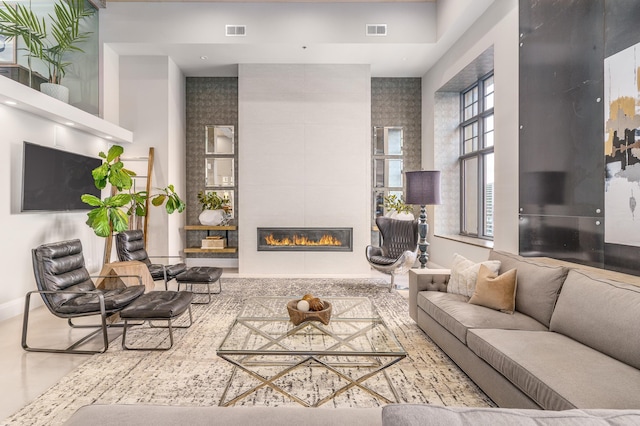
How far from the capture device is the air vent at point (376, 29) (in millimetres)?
5543

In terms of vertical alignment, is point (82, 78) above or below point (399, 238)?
above

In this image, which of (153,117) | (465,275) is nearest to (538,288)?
(465,275)

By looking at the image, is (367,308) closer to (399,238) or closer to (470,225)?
(399,238)

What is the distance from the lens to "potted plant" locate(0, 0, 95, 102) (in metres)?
3.94

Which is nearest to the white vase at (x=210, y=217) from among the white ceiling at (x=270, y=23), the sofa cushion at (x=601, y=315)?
the white ceiling at (x=270, y=23)

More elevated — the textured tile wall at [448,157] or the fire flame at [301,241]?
the textured tile wall at [448,157]

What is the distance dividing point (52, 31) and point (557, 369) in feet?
20.2

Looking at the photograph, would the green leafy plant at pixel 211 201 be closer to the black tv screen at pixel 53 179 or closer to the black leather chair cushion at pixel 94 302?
the black tv screen at pixel 53 179

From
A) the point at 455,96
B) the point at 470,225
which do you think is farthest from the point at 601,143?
the point at 455,96

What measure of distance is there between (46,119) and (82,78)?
111 cm

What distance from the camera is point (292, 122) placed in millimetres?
6199

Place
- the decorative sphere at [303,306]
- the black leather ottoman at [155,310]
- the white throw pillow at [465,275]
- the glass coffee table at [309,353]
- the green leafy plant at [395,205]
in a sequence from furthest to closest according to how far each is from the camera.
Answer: the green leafy plant at [395,205] → the white throw pillow at [465,275] → the black leather ottoman at [155,310] → the decorative sphere at [303,306] → the glass coffee table at [309,353]

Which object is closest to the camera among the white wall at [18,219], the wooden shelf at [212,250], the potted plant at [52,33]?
the white wall at [18,219]

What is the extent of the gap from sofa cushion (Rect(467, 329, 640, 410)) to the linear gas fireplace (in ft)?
13.2
